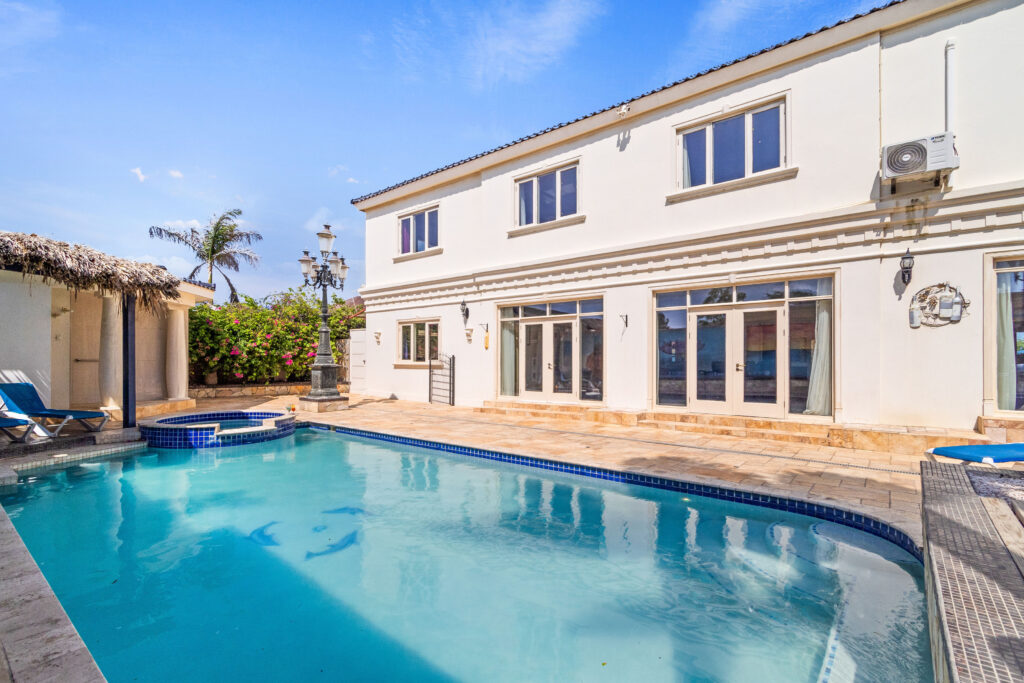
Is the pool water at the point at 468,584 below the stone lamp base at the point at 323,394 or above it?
below

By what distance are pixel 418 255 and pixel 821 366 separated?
34.9 ft

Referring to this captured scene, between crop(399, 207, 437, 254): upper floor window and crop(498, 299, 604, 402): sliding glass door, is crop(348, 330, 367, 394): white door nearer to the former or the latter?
crop(399, 207, 437, 254): upper floor window

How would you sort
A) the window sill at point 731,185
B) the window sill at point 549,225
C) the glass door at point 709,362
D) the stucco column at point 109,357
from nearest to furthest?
the window sill at point 731,185 < the glass door at point 709,362 < the stucco column at point 109,357 < the window sill at point 549,225

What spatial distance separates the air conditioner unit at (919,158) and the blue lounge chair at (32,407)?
1338 cm

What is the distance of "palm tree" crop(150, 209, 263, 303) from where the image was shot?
2620cm

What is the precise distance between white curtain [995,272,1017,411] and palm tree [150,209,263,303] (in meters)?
30.2

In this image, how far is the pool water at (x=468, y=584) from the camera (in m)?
3.00

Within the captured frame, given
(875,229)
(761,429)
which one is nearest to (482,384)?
(761,429)

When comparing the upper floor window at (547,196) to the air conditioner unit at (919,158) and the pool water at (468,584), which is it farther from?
the pool water at (468,584)

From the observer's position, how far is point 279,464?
25.8 ft

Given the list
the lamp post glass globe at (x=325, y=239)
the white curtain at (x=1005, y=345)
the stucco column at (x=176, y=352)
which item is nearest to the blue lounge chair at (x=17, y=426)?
the stucco column at (x=176, y=352)

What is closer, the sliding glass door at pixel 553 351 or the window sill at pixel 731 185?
the window sill at pixel 731 185

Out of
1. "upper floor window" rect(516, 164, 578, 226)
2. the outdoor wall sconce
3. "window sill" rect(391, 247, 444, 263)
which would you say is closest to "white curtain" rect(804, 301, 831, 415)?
the outdoor wall sconce

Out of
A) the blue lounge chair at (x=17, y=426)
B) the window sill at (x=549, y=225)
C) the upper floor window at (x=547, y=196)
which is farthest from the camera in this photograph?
the upper floor window at (x=547, y=196)
